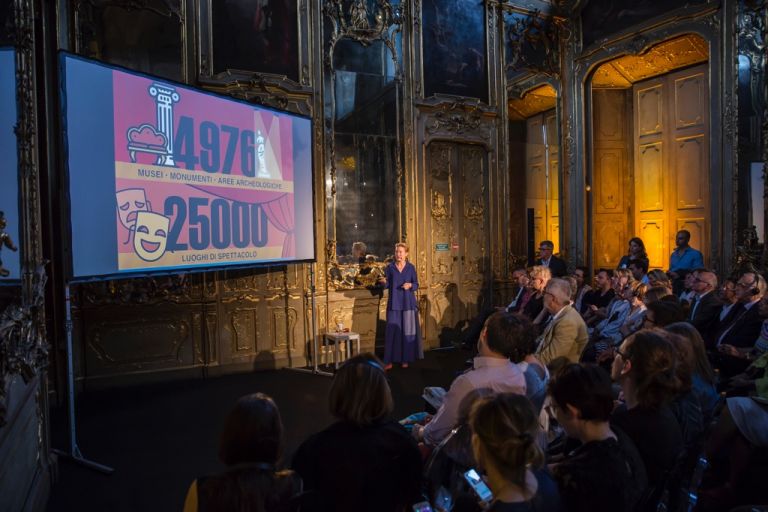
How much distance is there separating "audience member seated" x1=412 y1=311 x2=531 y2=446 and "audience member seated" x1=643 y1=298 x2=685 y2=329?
1.32m

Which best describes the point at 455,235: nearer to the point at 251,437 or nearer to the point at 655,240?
the point at 655,240

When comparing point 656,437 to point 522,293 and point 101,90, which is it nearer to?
point 101,90

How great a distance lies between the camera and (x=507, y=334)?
7.63 feet

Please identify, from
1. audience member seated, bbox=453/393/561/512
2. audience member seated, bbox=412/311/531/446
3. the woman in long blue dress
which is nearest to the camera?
audience member seated, bbox=453/393/561/512

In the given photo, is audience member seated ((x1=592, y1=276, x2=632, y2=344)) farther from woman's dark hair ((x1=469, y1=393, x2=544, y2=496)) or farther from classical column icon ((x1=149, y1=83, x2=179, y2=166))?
classical column icon ((x1=149, y1=83, x2=179, y2=166))

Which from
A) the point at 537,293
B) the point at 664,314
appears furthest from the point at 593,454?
the point at 537,293

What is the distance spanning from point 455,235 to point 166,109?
170 inches

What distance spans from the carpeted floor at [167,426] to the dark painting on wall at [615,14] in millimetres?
5388

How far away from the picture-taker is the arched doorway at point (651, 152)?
8141 mm

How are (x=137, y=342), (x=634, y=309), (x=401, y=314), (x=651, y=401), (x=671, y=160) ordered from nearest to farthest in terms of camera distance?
(x=651, y=401) → (x=634, y=309) → (x=137, y=342) → (x=401, y=314) → (x=671, y=160)

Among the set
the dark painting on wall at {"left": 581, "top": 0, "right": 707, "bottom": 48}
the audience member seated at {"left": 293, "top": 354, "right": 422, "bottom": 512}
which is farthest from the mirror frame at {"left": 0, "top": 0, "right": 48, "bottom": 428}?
the dark painting on wall at {"left": 581, "top": 0, "right": 707, "bottom": 48}

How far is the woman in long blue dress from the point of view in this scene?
20.7ft

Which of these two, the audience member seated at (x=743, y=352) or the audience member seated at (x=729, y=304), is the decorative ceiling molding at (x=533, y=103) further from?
the audience member seated at (x=743, y=352)

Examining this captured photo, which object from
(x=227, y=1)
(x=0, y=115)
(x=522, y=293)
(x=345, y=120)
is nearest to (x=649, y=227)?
(x=522, y=293)
